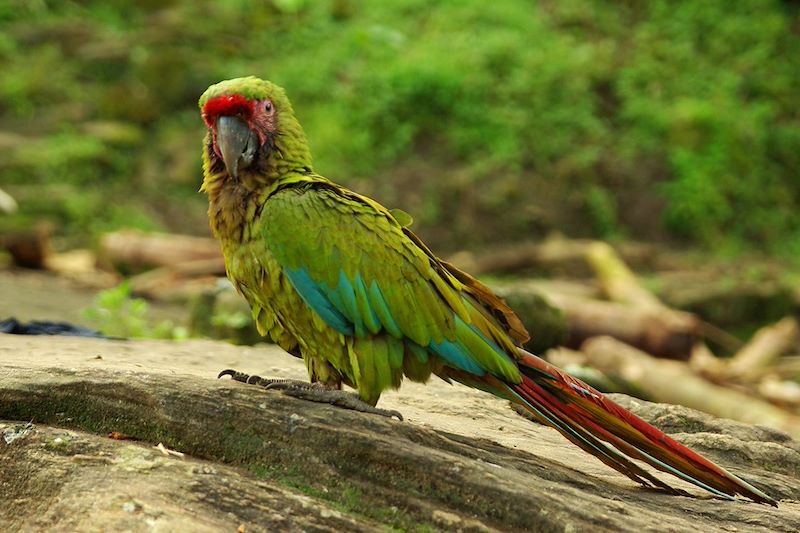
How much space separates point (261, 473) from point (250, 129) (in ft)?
4.29

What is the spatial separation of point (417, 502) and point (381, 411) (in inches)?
18.4

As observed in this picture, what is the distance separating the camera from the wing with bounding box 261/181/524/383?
3205 millimetres

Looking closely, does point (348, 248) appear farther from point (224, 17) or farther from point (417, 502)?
point (224, 17)

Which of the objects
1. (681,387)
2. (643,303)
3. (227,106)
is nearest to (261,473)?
(227,106)

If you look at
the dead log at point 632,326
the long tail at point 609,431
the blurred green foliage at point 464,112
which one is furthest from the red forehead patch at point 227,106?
the blurred green foliage at point 464,112

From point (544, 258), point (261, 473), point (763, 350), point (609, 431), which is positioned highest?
point (544, 258)

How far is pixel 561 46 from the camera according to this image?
12672mm

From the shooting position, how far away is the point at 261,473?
9.27 ft

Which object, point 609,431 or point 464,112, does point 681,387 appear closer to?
point 609,431

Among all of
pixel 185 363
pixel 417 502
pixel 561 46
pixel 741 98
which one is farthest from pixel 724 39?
pixel 417 502

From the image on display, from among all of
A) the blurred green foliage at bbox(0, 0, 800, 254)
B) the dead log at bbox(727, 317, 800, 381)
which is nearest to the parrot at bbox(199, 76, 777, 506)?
the dead log at bbox(727, 317, 800, 381)

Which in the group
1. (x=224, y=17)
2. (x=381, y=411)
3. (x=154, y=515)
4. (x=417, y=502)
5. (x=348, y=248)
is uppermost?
(x=224, y=17)

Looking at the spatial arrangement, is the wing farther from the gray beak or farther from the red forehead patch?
the red forehead patch

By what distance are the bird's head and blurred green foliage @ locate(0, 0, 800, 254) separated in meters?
7.81
